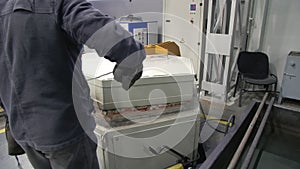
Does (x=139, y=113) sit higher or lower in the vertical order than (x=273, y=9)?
lower

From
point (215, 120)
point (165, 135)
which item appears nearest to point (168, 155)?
point (165, 135)

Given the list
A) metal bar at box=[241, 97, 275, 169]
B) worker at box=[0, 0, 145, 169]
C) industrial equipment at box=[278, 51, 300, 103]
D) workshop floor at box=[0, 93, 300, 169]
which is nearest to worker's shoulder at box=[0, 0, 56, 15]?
worker at box=[0, 0, 145, 169]

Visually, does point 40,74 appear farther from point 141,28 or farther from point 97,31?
point 141,28

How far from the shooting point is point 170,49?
1.97 metres

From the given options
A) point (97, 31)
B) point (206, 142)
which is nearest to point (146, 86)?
point (97, 31)

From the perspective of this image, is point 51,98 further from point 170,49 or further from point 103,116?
point 170,49

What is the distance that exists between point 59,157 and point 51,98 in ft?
0.81

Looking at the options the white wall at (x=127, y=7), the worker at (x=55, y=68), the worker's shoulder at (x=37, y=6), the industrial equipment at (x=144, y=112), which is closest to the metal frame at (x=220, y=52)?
the white wall at (x=127, y=7)

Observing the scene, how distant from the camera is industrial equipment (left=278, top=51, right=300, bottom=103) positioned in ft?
9.60

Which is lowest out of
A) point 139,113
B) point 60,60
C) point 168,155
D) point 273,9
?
point 168,155

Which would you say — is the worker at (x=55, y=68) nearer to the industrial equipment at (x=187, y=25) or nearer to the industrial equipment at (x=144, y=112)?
the industrial equipment at (x=144, y=112)

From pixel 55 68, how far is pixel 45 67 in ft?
0.10

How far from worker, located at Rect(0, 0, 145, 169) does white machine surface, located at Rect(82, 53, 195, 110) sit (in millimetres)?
289

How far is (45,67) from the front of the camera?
0.72m
